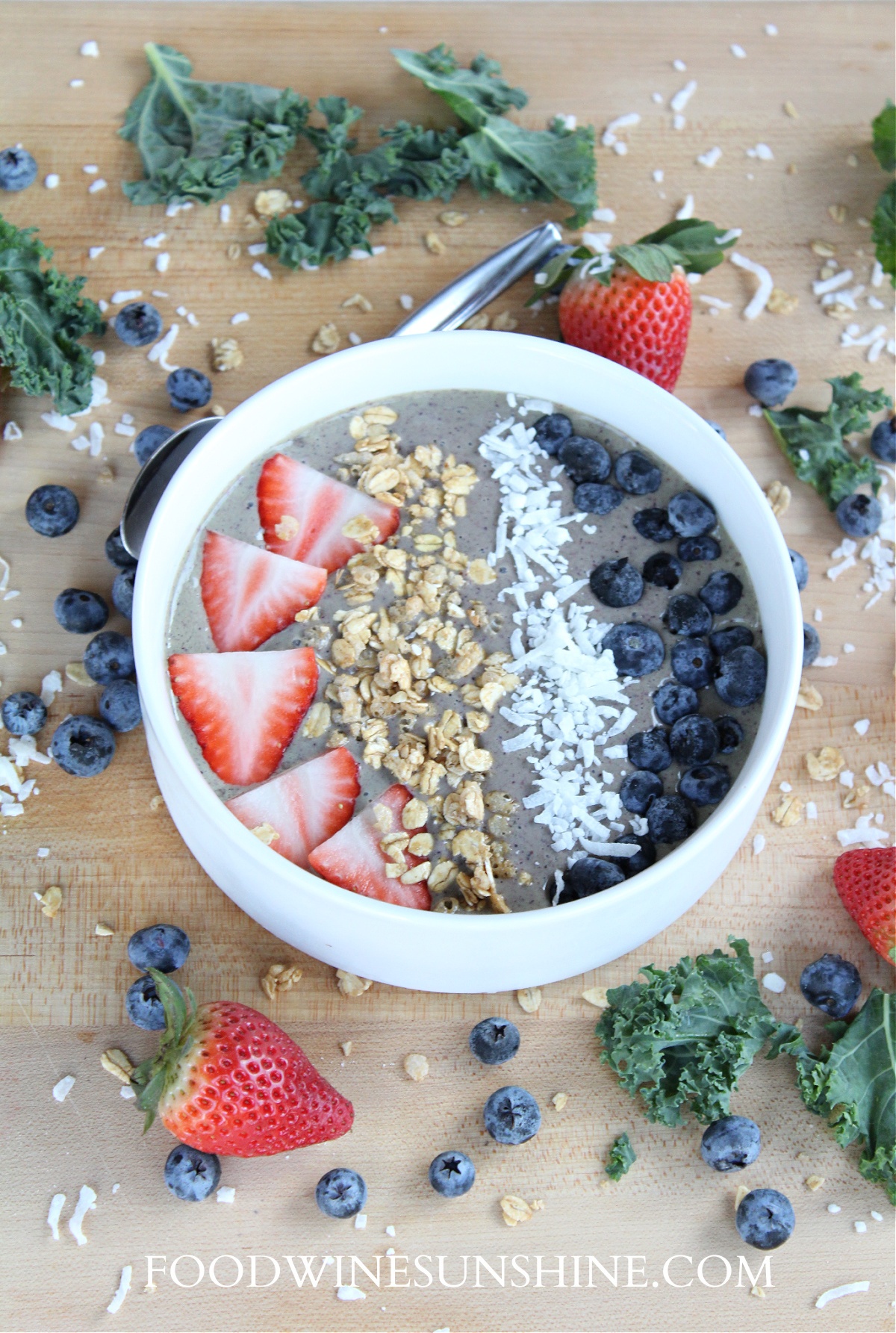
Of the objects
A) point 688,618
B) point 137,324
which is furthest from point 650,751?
point 137,324

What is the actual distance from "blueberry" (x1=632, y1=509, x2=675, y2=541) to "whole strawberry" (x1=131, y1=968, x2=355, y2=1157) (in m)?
0.73

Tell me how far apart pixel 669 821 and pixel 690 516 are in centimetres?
37

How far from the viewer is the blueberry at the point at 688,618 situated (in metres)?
1.60

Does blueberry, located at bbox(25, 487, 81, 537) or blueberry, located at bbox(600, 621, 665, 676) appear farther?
blueberry, located at bbox(25, 487, 81, 537)

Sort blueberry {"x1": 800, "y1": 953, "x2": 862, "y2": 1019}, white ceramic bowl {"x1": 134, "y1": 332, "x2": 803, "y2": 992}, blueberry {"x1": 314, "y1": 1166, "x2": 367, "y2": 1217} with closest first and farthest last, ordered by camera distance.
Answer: white ceramic bowl {"x1": 134, "y1": 332, "x2": 803, "y2": 992}
blueberry {"x1": 314, "y1": 1166, "x2": 367, "y2": 1217}
blueberry {"x1": 800, "y1": 953, "x2": 862, "y2": 1019}

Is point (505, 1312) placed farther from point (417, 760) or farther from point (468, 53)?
point (468, 53)

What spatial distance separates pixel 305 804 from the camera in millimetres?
1535

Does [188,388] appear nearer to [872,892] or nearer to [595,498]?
[595,498]

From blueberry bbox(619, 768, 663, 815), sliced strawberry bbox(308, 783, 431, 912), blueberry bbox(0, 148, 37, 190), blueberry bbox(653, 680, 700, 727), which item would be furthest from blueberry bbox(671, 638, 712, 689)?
blueberry bbox(0, 148, 37, 190)

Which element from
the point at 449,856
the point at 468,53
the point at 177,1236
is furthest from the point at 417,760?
the point at 468,53

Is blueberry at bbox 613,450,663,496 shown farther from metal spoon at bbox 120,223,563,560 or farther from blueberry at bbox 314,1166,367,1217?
blueberry at bbox 314,1166,367,1217

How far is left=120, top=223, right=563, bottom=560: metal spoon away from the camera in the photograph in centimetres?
179

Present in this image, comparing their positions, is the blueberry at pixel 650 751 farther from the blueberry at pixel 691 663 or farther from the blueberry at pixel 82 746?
the blueberry at pixel 82 746

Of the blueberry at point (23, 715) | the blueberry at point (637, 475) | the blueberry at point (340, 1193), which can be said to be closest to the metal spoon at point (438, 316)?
the blueberry at point (23, 715)
